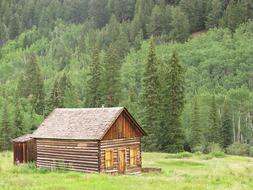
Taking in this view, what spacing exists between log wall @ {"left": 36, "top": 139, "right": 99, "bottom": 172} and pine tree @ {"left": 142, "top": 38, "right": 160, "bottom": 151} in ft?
84.1

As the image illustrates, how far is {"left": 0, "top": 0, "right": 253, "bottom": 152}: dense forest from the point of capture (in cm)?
6936

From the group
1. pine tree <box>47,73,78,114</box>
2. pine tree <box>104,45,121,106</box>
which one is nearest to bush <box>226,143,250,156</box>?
pine tree <box>104,45,121,106</box>

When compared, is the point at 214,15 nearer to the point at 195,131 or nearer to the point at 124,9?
the point at 124,9

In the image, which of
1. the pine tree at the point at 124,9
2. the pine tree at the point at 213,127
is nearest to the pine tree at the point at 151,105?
the pine tree at the point at 213,127

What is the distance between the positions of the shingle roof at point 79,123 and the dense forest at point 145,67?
82.3 ft

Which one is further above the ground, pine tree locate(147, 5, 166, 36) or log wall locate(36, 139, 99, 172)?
pine tree locate(147, 5, 166, 36)

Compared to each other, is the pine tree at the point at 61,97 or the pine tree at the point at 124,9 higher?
the pine tree at the point at 124,9

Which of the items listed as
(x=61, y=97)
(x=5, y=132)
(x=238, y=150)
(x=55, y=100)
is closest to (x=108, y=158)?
(x=238, y=150)

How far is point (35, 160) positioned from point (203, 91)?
228ft

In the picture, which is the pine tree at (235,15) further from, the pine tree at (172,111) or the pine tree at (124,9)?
the pine tree at (172,111)

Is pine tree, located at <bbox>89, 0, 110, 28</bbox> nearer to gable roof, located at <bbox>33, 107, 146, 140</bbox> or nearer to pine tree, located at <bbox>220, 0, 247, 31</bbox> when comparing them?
pine tree, located at <bbox>220, 0, 247, 31</bbox>

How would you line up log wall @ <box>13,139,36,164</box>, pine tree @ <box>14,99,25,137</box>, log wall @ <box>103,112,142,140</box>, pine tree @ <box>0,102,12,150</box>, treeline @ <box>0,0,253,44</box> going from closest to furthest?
log wall @ <box>103,112,142,140</box>
log wall @ <box>13,139,36,164</box>
pine tree @ <box>0,102,12,150</box>
pine tree @ <box>14,99,25,137</box>
treeline @ <box>0,0,253,44</box>

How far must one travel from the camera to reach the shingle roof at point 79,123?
3853 cm

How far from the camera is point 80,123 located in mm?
40438
